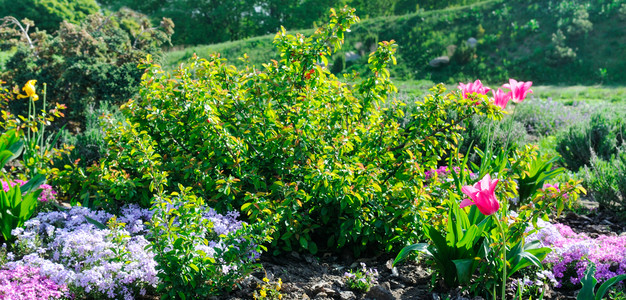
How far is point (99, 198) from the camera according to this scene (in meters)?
3.33

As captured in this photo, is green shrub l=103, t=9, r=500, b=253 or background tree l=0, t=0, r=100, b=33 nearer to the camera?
green shrub l=103, t=9, r=500, b=253

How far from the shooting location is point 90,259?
256 cm

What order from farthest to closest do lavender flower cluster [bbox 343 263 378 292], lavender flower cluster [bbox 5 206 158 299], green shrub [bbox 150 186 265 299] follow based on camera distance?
lavender flower cluster [bbox 343 263 378 292], lavender flower cluster [bbox 5 206 158 299], green shrub [bbox 150 186 265 299]

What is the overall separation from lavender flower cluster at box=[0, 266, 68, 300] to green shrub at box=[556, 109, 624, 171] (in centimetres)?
514

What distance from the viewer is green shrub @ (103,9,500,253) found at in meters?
2.92

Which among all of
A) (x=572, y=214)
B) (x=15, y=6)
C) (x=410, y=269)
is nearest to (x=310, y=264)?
(x=410, y=269)

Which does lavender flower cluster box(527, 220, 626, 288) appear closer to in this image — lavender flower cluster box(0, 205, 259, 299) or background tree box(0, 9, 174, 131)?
lavender flower cluster box(0, 205, 259, 299)

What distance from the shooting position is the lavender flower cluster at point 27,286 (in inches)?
93.0

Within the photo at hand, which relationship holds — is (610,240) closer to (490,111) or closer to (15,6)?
(490,111)

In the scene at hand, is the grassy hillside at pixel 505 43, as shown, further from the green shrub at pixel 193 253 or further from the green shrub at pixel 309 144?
the green shrub at pixel 193 253

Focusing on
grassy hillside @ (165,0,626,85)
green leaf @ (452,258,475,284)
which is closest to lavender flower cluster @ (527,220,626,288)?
green leaf @ (452,258,475,284)

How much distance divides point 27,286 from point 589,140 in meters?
5.31

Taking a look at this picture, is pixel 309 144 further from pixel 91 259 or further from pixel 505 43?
pixel 505 43

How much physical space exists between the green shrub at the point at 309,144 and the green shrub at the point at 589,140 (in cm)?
314
